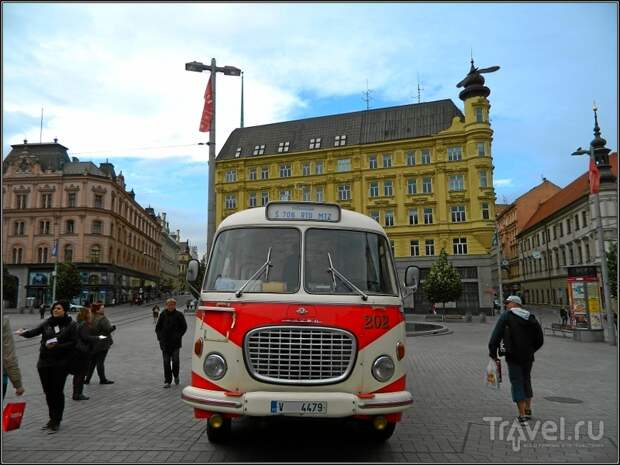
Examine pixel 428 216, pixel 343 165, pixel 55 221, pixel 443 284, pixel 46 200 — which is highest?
pixel 343 165

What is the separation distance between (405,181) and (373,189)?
3550 millimetres

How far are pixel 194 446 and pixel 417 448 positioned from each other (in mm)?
2877

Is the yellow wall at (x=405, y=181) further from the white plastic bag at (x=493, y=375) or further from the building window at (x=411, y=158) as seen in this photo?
the white plastic bag at (x=493, y=375)

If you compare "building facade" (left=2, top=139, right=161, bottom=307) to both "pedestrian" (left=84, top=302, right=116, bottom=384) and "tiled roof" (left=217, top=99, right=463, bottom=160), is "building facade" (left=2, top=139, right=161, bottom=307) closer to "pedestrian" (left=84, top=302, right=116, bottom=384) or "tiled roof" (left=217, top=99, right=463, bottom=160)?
"tiled roof" (left=217, top=99, right=463, bottom=160)

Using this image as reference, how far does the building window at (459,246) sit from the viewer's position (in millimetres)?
47281

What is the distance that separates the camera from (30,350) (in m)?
18.0

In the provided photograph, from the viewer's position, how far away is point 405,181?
168 ft

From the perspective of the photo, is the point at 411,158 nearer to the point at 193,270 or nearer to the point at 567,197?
the point at 567,197

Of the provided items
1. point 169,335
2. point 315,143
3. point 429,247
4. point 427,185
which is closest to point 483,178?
point 427,185

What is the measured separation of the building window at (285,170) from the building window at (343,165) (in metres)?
6.06

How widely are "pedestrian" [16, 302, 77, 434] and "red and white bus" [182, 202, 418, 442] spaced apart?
8.23 ft

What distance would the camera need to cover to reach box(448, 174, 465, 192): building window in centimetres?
4850

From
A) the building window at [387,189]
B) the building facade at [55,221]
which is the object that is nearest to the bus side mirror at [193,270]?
the building window at [387,189]

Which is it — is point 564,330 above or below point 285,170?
below
